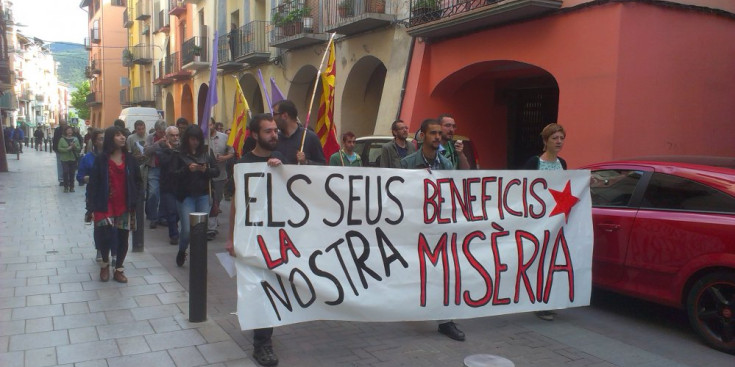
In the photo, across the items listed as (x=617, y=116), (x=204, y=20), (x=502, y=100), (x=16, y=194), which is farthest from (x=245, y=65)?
(x=617, y=116)

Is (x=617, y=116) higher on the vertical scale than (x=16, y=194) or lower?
higher

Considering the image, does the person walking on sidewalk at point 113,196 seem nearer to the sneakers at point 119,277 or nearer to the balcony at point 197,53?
the sneakers at point 119,277

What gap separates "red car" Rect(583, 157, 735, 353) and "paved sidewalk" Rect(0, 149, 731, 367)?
1.30ft

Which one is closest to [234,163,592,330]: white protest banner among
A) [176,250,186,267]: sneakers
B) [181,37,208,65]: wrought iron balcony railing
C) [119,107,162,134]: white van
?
[176,250,186,267]: sneakers

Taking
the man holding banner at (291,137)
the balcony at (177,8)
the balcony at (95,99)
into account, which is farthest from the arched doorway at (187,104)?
the man holding banner at (291,137)

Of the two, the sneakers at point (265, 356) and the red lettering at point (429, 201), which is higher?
the red lettering at point (429, 201)

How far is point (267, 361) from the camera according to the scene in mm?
4238

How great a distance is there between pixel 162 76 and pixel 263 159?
3050 cm

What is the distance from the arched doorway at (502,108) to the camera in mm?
12898

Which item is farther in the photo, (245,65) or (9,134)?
(9,134)

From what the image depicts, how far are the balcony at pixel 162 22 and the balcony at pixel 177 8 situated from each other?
1447 mm

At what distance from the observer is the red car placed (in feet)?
15.5

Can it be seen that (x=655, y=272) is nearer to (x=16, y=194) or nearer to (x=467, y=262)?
(x=467, y=262)

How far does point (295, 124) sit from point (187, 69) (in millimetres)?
23240
